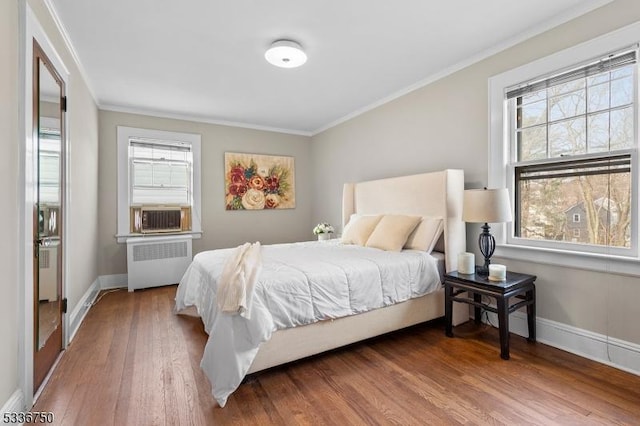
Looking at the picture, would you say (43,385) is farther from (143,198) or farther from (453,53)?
(453,53)

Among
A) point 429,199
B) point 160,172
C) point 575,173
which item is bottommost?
point 429,199

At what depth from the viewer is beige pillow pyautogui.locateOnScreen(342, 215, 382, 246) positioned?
3.46 m

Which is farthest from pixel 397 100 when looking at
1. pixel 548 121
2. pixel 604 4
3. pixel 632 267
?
pixel 632 267

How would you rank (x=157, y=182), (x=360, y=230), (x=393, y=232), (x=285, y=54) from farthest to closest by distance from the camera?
(x=157, y=182), (x=360, y=230), (x=393, y=232), (x=285, y=54)

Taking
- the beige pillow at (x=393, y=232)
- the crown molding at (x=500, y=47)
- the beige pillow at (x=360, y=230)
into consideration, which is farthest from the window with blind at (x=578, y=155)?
the beige pillow at (x=360, y=230)

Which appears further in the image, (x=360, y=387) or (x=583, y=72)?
(x=583, y=72)

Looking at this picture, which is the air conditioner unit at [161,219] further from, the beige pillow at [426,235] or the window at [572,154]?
the window at [572,154]

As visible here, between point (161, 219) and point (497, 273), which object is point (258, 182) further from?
point (497, 273)

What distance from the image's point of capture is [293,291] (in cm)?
208

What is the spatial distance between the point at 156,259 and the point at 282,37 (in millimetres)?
3366

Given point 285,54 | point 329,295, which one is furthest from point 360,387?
point 285,54

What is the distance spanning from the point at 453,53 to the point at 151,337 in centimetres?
375

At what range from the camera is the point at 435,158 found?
11.1ft

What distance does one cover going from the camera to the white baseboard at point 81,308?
270 cm
